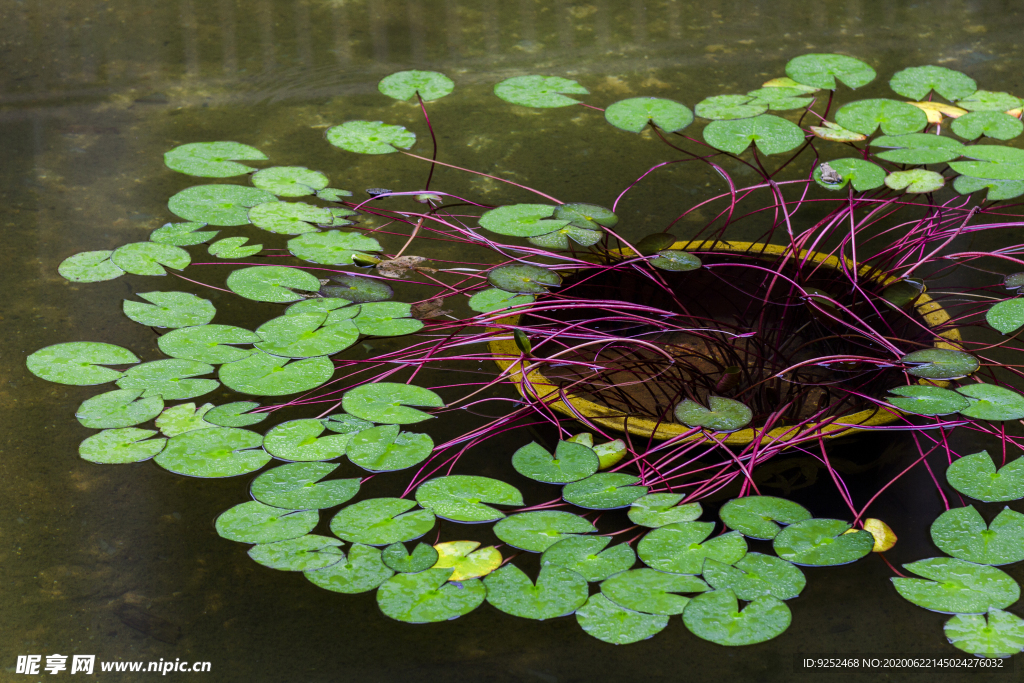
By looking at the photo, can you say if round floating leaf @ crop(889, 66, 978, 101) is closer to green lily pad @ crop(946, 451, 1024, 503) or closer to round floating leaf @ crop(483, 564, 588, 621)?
green lily pad @ crop(946, 451, 1024, 503)

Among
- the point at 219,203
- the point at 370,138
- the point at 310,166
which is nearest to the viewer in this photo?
the point at 219,203

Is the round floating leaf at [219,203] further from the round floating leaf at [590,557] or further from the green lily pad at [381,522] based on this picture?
the round floating leaf at [590,557]

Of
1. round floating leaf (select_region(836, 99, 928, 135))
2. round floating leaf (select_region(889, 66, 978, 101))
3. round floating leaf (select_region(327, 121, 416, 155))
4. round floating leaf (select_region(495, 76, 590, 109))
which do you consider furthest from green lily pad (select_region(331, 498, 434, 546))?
round floating leaf (select_region(889, 66, 978, 101))

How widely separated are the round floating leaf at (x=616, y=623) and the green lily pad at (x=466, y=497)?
0.19 m

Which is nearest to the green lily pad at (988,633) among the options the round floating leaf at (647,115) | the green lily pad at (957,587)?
the green lily pad at (957,587)

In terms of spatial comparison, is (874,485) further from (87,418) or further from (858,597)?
(87,418)

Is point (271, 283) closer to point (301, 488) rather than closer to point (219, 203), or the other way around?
point (219, 203)

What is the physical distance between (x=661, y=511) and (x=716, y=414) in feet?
0.56

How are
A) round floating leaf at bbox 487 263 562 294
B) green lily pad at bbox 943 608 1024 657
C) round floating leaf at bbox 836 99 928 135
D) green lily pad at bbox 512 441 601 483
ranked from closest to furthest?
green lily pad at bbox 943 608 1024 657
green lily pad at bbox 512 441 601 483
round floating leaf at bbox 487 263 562 294
round floating leaf at bbox 836 99 928 135

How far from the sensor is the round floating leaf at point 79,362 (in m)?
1.39

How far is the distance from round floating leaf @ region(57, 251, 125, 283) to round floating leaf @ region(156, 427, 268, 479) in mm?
462

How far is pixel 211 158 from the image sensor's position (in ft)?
5.85

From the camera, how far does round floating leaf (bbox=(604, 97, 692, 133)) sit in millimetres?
1696

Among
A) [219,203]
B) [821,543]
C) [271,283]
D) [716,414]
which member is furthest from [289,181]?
[821,543]
